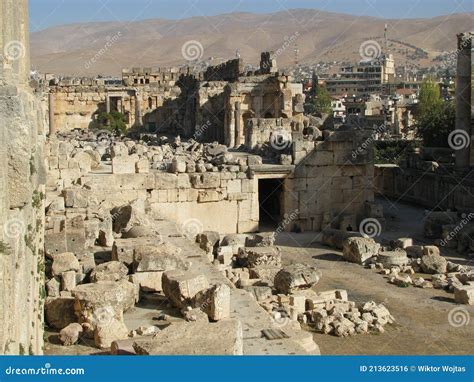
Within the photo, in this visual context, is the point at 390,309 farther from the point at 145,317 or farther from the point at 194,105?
the point at 194,105

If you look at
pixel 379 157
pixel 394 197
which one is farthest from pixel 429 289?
pixel 379 157

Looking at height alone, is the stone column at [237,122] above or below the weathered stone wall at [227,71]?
below

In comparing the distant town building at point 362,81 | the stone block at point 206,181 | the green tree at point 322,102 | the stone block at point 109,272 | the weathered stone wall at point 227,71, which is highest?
the distant town building at point 362,81

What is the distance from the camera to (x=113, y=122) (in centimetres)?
4475

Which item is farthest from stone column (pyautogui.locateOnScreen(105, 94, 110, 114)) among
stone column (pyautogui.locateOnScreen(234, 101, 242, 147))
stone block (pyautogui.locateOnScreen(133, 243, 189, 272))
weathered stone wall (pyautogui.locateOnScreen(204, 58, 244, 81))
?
stone block (pyautogui.locateOnScreen(133, 243, 189, 272))

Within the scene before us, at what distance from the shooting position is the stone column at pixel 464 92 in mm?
25688

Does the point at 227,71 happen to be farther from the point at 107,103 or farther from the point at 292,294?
the point at 292,294

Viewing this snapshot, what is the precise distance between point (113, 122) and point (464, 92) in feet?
79.6

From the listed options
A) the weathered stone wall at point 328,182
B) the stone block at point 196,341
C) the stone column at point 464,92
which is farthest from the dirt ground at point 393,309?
the stone column at point 464,92

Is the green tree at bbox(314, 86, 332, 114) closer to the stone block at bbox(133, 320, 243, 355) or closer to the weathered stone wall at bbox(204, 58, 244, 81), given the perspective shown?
the weathered stone wall at bbox(204, 58, 244, 81)

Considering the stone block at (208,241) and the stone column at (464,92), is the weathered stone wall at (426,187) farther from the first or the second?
the stone block at (208,241)

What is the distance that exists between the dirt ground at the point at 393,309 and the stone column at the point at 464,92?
7.30 metres

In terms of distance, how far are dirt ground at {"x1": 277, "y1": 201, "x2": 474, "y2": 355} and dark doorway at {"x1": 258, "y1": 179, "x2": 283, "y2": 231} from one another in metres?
1.65

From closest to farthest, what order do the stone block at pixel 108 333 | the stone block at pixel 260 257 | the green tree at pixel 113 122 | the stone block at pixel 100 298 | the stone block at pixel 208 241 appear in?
the stone block at pixel 108 333, the stone block at pixel 100 298, the stone block at pixel 260 257, the stone block at pixel 208 241, the green tree at pixel 113 122
